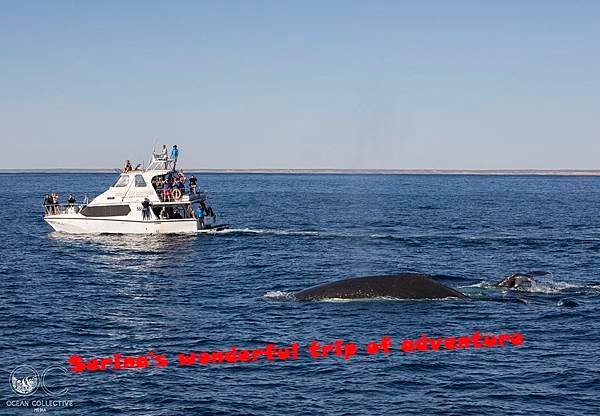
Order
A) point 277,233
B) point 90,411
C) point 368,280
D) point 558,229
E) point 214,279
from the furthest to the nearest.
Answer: point 558,229, point 277,233, point 214,279, point 368,280, point 90,411

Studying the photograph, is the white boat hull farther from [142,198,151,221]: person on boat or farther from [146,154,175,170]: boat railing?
[146,154,175,170]: boat railing

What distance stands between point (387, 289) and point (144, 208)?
37363 mm

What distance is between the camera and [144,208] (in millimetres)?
67750

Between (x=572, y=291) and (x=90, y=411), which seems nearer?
(x=90, y=411)

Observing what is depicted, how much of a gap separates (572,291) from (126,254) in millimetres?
32433

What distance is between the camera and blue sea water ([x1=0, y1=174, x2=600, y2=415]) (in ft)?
75.2

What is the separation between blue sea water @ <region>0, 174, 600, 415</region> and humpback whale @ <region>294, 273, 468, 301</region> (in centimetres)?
78

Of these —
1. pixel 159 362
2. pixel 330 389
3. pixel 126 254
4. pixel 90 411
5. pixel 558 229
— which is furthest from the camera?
pixel 558 229

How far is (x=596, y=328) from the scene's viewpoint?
3078cm

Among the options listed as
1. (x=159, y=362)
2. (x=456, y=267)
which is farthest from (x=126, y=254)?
(x=159, y=362)

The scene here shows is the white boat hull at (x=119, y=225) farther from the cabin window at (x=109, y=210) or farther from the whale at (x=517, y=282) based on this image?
the whale at (x=517, y=282)

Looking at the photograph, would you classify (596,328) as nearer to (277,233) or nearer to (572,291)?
(572,291)
